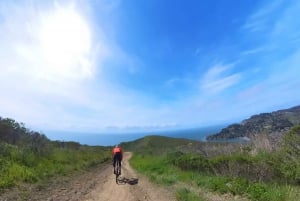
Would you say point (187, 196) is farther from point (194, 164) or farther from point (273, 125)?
point (273, 125)

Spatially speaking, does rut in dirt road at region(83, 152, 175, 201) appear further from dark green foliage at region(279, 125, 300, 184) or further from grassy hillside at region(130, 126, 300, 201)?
dark green foliage at region(279, 125, 300, 184)

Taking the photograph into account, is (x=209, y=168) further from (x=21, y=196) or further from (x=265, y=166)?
(x=21, y=196)

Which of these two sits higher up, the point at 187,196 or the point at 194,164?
the point at 194,164

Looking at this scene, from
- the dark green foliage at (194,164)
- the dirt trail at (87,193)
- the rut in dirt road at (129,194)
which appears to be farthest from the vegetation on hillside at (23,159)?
the dark green foliage at (194,164)

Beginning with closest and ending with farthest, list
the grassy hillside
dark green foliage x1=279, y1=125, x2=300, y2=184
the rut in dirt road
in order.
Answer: the grassy hillside
dark green foliage x1=279, y1=125, x2=300, y2=184
the rut in dirt road

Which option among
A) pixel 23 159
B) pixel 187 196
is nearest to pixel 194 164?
pixel 187 196

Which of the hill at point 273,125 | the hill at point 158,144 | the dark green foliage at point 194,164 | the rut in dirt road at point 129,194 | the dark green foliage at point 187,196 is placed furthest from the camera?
the hill at point 158,144

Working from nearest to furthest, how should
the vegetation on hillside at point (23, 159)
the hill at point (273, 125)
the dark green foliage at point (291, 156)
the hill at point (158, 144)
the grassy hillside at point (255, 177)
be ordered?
the grassy hillside at point (255, 177)
the dark green foliage at point (291, 156)
the vegetation on hillside at point (23, 159)
the hill at point (273, 125)
the hill at point (158, 144)

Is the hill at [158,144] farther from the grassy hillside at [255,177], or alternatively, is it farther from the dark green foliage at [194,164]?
the grassy hillside at [255,177]

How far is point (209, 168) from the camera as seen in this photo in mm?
21766

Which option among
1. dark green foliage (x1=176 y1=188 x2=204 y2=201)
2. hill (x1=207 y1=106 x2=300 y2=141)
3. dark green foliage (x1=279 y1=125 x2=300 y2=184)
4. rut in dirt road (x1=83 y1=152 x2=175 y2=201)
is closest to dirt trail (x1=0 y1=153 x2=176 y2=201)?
rut in dirt road (x1=83 y1=152 x2=175 y2=201)

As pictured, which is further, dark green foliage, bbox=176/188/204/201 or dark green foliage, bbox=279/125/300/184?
dark green foliage, bbox=279/125/300/184

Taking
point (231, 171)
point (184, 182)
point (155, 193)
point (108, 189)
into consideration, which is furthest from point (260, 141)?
point (108, 189)

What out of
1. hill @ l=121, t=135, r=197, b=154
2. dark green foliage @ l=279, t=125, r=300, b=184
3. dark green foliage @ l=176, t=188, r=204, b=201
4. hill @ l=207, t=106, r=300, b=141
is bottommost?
dark green foliage @ l=176, t=188, r=204, b=201
